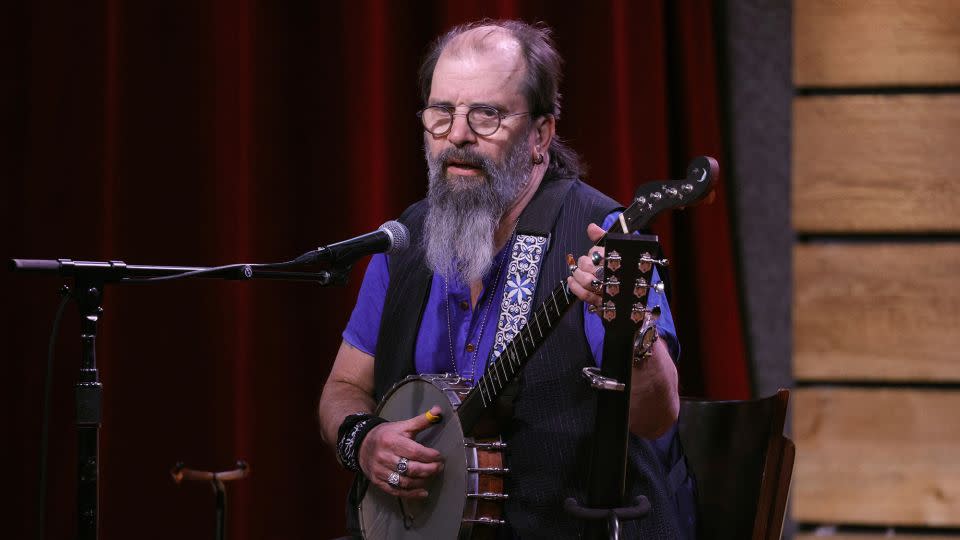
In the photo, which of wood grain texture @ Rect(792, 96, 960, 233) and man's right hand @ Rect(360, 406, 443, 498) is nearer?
man's right hand @ Rect(360, 406, 443, 498)

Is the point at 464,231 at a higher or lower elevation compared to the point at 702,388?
higher

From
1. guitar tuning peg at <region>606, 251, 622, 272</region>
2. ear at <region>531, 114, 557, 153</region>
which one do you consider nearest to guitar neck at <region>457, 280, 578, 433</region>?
guitar tuning peg at <region>606, 251, 622, 272</region>

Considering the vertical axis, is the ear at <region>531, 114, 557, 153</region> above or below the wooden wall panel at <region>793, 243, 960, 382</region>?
above

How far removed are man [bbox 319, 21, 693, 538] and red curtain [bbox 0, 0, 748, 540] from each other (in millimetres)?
511

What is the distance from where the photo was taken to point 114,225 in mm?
3205

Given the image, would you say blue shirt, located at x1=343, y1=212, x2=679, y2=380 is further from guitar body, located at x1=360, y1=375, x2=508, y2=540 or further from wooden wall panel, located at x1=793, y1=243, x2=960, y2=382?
wooden wall panel, located at x1=793, y1=243, x2=960, y2=382

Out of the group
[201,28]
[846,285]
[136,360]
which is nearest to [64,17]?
[201,28]

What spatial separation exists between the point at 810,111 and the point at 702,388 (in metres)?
0.84

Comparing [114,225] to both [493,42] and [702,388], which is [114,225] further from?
[702,388]

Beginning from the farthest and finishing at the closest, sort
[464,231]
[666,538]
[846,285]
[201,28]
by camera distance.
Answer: [201,28] → [846,285] → [464,231] → [666,538]

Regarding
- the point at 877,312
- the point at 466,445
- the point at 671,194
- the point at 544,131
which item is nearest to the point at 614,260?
the point at 671,194

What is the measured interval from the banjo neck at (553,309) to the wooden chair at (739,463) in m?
0.49

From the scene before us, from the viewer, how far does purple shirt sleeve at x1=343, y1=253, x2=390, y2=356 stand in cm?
269

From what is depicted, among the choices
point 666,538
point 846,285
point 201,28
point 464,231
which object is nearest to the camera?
point 666,538
